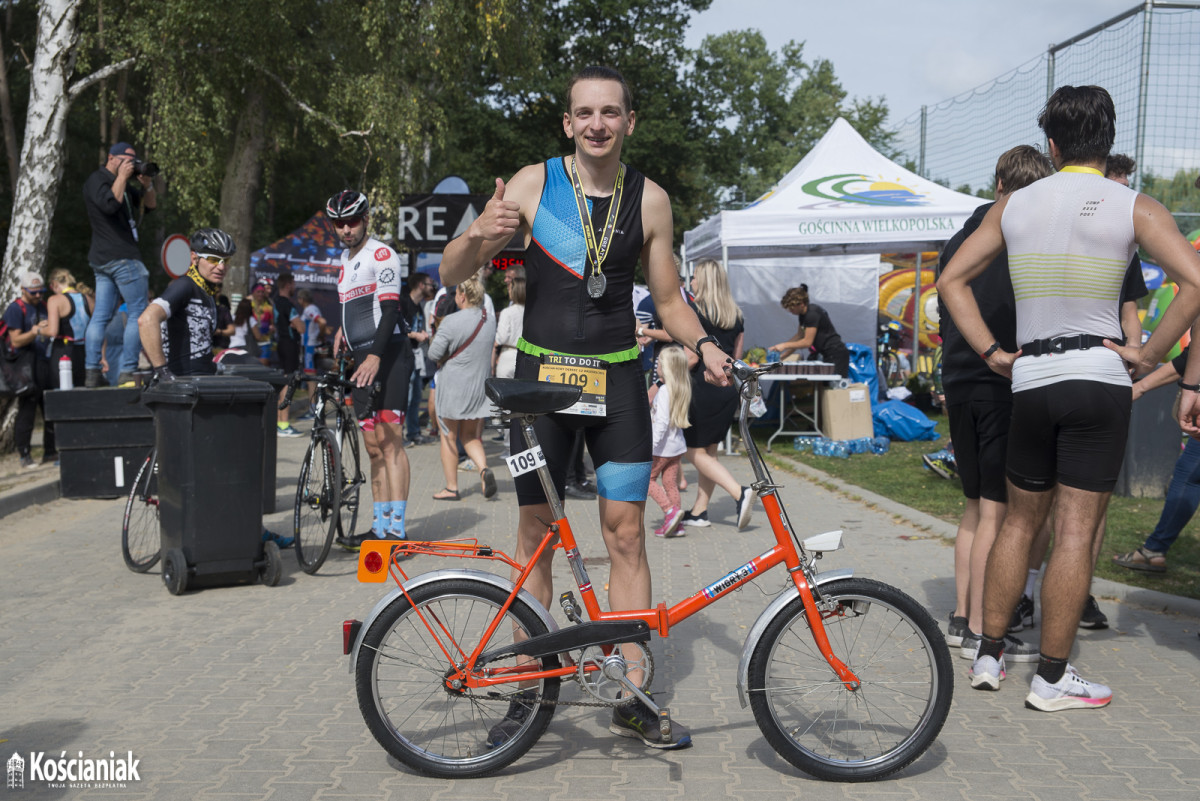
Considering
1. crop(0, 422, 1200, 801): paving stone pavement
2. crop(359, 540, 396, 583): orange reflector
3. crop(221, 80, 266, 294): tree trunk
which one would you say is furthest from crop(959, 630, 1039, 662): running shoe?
crop(221, 80, 266, 294): tree trunk

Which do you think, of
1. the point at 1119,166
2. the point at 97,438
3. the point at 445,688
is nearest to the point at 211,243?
the point at 97,438

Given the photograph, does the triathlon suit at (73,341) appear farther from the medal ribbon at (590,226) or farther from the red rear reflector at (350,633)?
the medal ribbon at (590,226)

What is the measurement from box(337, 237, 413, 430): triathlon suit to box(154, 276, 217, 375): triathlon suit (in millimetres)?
838

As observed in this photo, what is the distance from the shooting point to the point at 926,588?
602cm

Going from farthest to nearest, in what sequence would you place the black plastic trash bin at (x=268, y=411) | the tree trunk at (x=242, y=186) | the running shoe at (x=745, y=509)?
the tree trunk at (x=242, y=186) → the running shoe at (x=745, y=509) → the black plastic trash bin at (x=268, y=411)

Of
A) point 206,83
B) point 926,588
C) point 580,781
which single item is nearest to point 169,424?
point 580,781

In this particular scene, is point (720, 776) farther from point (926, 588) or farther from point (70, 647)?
point (70, 647)

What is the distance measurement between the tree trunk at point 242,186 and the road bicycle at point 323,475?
1139 cm

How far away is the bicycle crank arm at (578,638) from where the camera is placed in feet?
11.5

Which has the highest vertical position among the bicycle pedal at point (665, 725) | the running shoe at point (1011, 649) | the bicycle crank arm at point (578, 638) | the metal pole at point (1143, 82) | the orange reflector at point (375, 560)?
the metal pole at point (1143, 82)

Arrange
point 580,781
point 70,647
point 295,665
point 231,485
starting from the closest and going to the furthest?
1. point 580,781
2. point 295,665
3. point 70,647
4. point 231,485

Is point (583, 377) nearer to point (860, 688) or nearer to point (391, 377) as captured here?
point (860, 688)

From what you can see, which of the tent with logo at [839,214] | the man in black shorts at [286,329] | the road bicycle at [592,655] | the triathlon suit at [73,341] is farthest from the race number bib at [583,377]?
the man in black shorts at [286,329]

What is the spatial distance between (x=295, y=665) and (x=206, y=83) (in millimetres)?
12412
